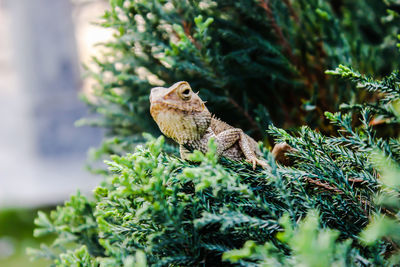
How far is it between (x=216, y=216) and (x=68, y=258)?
617mm

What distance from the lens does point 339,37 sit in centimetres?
201

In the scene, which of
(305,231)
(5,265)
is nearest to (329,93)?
(305,231)

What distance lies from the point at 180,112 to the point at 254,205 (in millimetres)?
522

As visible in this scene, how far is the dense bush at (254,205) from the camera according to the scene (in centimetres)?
100

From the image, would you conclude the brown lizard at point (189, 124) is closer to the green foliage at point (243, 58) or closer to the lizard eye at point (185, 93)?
the lizard eye at point (185, 93)

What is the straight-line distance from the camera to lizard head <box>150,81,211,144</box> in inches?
55.9

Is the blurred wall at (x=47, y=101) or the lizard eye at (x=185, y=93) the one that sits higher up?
the lizard eye at (x=185, y=93)

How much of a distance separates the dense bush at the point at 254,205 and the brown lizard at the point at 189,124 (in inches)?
7.4

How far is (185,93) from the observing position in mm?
1445

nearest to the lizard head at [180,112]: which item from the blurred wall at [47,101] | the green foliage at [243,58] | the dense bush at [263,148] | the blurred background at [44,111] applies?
the dense bush at [263,148]

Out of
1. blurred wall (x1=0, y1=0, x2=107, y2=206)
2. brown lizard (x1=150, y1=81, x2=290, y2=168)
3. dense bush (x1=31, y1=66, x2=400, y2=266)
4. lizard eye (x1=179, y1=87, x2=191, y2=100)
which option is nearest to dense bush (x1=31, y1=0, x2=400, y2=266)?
dense bush (x1=31, y1=66, x2=400, y2=266)

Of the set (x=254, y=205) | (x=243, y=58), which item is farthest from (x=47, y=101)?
(x=254, y=205)

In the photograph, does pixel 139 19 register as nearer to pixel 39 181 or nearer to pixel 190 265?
pixel 190 265

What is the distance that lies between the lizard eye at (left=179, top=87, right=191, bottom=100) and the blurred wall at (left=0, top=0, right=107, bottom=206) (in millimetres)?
4703
